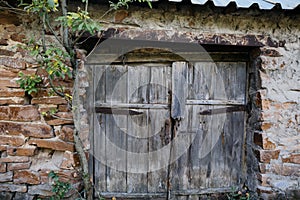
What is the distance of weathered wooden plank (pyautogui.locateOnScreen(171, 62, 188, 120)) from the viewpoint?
7.46 ft

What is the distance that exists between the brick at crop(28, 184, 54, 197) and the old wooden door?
462 millimetres

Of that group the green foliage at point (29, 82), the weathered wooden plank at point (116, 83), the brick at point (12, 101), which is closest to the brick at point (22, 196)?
the brick at point (12, 101)

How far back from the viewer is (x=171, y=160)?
7.77 ft

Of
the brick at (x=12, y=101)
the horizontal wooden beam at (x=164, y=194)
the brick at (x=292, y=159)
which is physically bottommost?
the horizontal wooden beam at (x=164, y=194)

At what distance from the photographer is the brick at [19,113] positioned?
Result: 196 centimetres

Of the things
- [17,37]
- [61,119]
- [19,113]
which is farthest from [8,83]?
[61,119]

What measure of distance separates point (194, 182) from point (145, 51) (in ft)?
4.49

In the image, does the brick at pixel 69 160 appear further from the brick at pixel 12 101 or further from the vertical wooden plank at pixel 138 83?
the vertical wooden plank at pixel 138 83

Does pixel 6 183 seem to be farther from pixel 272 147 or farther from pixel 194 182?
pixel 272 147

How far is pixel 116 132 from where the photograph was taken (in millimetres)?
2309

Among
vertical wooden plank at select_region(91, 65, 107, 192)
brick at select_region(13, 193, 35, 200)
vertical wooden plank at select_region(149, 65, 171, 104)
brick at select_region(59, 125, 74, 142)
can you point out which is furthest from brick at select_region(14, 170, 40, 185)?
vertical wooden plank at select_region(149, 65, 171, 104)

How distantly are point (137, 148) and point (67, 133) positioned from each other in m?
0.69

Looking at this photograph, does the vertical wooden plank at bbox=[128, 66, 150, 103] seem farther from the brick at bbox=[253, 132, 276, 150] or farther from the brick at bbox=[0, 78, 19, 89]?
the brick at bbox=[253, 132, 276, 150]

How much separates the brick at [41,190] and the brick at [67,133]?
43 cm
